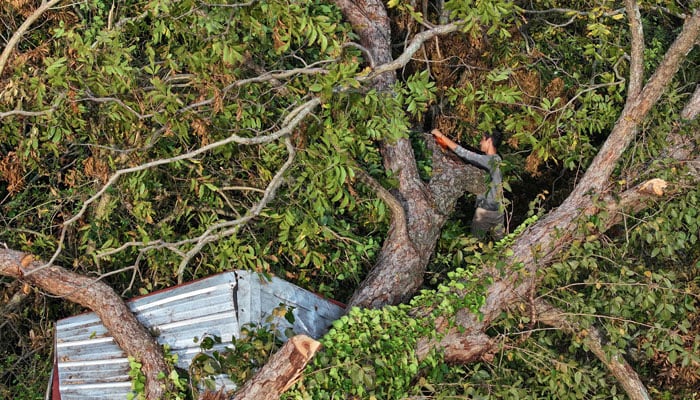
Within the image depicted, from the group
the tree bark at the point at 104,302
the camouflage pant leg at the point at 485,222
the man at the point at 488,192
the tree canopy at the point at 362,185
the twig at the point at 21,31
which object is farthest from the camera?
the camouflage pant leg at the point at 485,222

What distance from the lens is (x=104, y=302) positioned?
602 cm

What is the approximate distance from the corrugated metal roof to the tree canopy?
0.70 ft

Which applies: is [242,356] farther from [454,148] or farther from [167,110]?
[454,148]

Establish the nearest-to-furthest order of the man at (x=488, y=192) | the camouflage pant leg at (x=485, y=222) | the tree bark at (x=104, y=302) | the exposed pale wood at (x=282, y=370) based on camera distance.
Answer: the exposed pale wood at (x=282, y=370), the tree bark at (x=104, y=302), the man at (x=488, y=192), the camouflage pant leg at (x=485, y=222)

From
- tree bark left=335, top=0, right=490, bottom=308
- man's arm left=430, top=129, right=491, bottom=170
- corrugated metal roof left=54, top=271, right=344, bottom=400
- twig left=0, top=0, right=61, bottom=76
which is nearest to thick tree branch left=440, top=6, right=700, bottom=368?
tree bark left=335, top=0, right=490, bottom=308

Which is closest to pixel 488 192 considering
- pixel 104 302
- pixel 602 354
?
pixel 602 354

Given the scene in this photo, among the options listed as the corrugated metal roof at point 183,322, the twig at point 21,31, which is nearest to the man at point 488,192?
the corrugated metal roof at point 183,322

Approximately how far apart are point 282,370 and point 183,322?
1.03 m

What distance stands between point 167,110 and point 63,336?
67.5 inches

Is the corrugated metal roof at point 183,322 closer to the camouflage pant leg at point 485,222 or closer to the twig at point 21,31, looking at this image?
the camouflage pant leg at point 485,222

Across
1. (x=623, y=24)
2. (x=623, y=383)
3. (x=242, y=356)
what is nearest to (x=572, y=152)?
(x=623, y=24)

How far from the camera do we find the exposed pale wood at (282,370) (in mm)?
4988

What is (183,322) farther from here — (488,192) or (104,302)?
(488,192)

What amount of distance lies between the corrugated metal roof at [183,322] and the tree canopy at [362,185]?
0.70 ft
